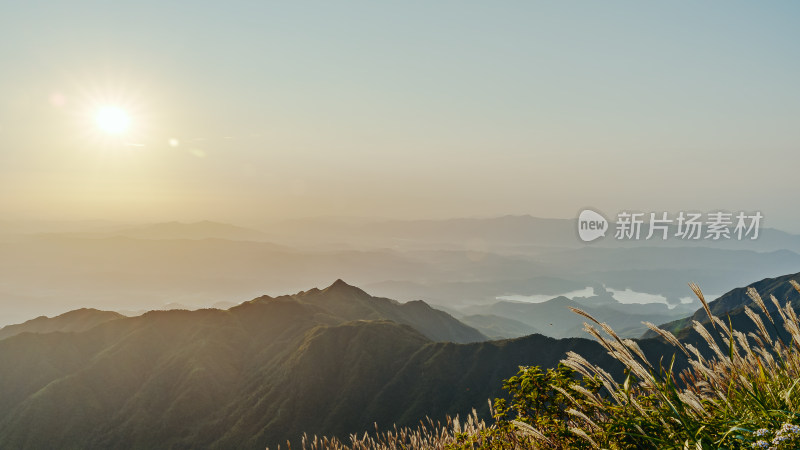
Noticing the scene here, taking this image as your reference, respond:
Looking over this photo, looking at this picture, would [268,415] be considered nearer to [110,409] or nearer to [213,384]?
[213,384]

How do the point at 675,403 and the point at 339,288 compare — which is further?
the point at 339,288

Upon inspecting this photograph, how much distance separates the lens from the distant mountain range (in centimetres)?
11156

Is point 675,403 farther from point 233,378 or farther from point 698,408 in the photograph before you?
point 233,378

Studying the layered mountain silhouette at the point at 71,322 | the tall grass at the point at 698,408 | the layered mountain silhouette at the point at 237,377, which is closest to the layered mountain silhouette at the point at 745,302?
the layered mountain silhouette at the point at 237,377

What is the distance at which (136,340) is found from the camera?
5443 inches

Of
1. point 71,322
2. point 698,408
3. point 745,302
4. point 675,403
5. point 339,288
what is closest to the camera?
point 698,408

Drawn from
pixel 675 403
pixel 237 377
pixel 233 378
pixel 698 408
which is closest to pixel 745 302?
pixel 237 377

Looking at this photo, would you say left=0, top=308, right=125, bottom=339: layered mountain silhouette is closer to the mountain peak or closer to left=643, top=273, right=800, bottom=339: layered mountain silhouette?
the mountain peak

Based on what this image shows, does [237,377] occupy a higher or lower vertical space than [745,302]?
lower

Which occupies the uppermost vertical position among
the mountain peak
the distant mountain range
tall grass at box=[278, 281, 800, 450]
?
tall grass at box=[278, 281, 800, 450]

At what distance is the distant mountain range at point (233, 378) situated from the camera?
112m

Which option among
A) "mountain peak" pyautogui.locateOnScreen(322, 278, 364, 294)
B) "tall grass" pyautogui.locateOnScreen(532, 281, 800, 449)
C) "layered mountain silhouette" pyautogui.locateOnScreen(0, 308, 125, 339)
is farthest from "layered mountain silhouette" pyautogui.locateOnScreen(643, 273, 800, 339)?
"layered mountain silhouette" pyautogui.locateOnScreen(0, 308, 125, 339)

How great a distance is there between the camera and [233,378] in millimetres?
129625

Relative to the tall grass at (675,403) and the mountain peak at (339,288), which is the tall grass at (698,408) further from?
the mountain peak at (339,288)
